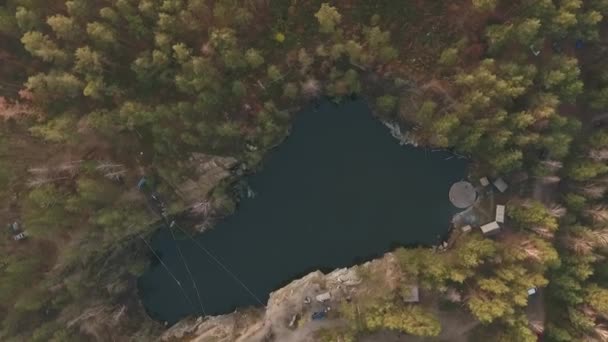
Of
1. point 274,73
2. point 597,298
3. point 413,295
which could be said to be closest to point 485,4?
A: point 274,73

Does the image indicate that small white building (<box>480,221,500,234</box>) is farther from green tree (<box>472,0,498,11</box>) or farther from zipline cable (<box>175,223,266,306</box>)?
zipline cable (<box>175,223,266,306</box>)

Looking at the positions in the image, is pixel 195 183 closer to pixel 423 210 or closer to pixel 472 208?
pixel 423 210

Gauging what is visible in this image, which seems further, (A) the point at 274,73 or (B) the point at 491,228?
(B) the point at 491,228

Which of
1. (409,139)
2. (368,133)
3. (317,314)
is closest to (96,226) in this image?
(317,314)

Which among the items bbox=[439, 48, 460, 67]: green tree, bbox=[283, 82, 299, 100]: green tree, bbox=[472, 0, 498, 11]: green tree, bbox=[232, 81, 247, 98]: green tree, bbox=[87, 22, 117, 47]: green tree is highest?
bbox=[87, 22, 117, 47]: green tree

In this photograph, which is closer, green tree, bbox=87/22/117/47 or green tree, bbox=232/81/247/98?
green tree, bbox=87/22/117/47

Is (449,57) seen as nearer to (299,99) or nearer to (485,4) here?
(485,4)

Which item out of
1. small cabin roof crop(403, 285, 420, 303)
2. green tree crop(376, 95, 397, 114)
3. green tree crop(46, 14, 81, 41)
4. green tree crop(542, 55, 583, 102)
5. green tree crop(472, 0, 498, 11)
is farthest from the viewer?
green tree crop(376, 95, 397, 114)

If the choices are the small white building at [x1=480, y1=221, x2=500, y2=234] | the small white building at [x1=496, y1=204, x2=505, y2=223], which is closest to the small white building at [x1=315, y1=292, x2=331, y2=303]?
the small white building at [x1=480, y1=221, x2=500, y2=234]
